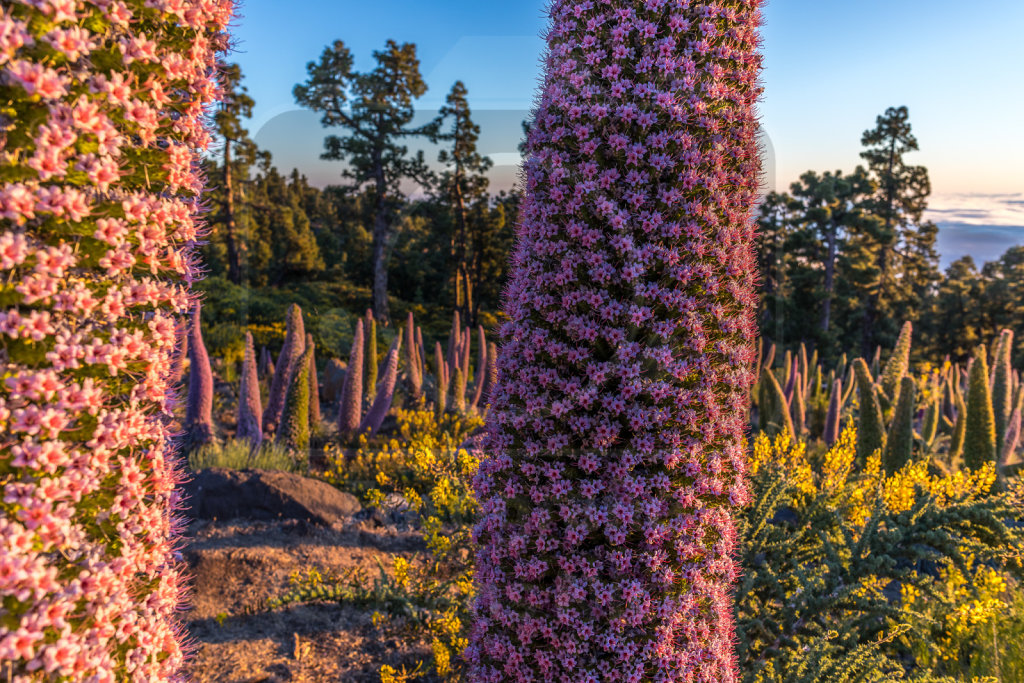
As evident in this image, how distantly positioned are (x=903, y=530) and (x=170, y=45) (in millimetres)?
6083

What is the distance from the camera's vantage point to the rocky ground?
14.4 feet

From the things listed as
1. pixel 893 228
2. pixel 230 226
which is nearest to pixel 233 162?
pixel 230 226

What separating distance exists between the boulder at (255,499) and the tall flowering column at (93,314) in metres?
4.87

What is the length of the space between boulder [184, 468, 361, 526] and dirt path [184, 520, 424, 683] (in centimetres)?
19

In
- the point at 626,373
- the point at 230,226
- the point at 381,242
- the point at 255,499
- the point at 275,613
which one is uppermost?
the point at 230,226

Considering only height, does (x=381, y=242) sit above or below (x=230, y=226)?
below

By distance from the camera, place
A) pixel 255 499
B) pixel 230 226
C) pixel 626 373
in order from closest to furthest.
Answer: pixel 626 373 < pixel 255 499 < pixel 230 226

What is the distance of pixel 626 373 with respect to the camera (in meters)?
2.75

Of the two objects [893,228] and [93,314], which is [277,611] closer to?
[93,314]

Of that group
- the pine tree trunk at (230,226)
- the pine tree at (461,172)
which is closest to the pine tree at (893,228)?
the pine tree at (461,172)

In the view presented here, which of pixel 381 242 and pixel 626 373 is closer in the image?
pixel 626 373

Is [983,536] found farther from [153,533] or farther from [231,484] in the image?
[231,484]

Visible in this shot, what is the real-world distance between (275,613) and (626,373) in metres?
4.24

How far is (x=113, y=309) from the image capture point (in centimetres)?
213
